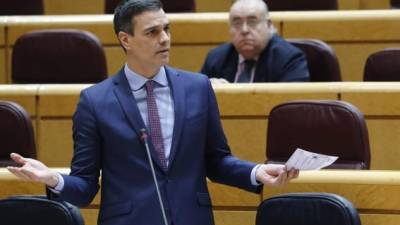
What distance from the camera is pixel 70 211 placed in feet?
4.94

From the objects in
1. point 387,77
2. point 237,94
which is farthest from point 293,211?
point 387,77

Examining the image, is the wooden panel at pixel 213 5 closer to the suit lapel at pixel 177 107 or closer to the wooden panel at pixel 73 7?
the wooden panel at pixel 73 7

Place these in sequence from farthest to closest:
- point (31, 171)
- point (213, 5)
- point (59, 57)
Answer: point (213, 5) → point (59, 57) → point (31, 171)

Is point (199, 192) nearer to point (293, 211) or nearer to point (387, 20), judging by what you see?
point (293, 211)

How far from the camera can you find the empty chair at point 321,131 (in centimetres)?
181

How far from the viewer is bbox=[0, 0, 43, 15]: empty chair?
2.84 meters

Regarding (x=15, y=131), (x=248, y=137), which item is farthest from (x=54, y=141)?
(x=248, y=137)

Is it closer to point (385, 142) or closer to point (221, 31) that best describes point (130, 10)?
point (385, 142)

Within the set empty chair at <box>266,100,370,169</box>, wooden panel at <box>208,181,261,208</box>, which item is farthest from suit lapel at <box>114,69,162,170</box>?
empty chair at <box>266,100,370,169</box>

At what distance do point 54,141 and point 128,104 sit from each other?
80 cm

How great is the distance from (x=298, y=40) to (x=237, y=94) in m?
0.39

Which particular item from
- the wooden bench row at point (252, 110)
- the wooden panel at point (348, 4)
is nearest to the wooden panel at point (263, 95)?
the wooden bench row at point (252, 110)

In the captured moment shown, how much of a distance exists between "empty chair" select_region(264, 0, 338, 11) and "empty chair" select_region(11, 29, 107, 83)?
2.03 ft

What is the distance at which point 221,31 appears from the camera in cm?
258
